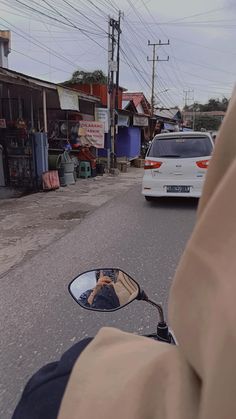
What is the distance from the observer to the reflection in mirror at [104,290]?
1.44m

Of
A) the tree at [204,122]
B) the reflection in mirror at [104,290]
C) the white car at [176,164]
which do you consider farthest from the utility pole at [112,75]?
the tree at [204,122]

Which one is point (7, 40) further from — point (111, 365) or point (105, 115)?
point (111, 365)

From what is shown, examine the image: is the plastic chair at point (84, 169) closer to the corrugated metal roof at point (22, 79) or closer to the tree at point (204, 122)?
the corrugated metal roof at point (22, 79)

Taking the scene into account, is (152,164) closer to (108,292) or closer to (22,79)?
(22,79)

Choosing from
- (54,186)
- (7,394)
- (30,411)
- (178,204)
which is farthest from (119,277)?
(54,186)

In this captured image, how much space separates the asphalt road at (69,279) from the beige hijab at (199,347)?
1808mm

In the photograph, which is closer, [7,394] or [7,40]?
[7,394]

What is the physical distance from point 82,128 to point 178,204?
7.39 metres

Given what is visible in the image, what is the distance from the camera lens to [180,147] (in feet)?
27.7

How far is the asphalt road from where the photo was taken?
2.85 m

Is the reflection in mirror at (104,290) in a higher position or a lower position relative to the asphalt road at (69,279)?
higher

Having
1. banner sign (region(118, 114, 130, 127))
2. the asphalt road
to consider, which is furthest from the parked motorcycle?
banner sign (region(118, 114, 130, 127))

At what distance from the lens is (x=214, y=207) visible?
0.61 m

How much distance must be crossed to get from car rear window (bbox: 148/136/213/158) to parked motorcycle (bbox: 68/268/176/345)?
6964mm
